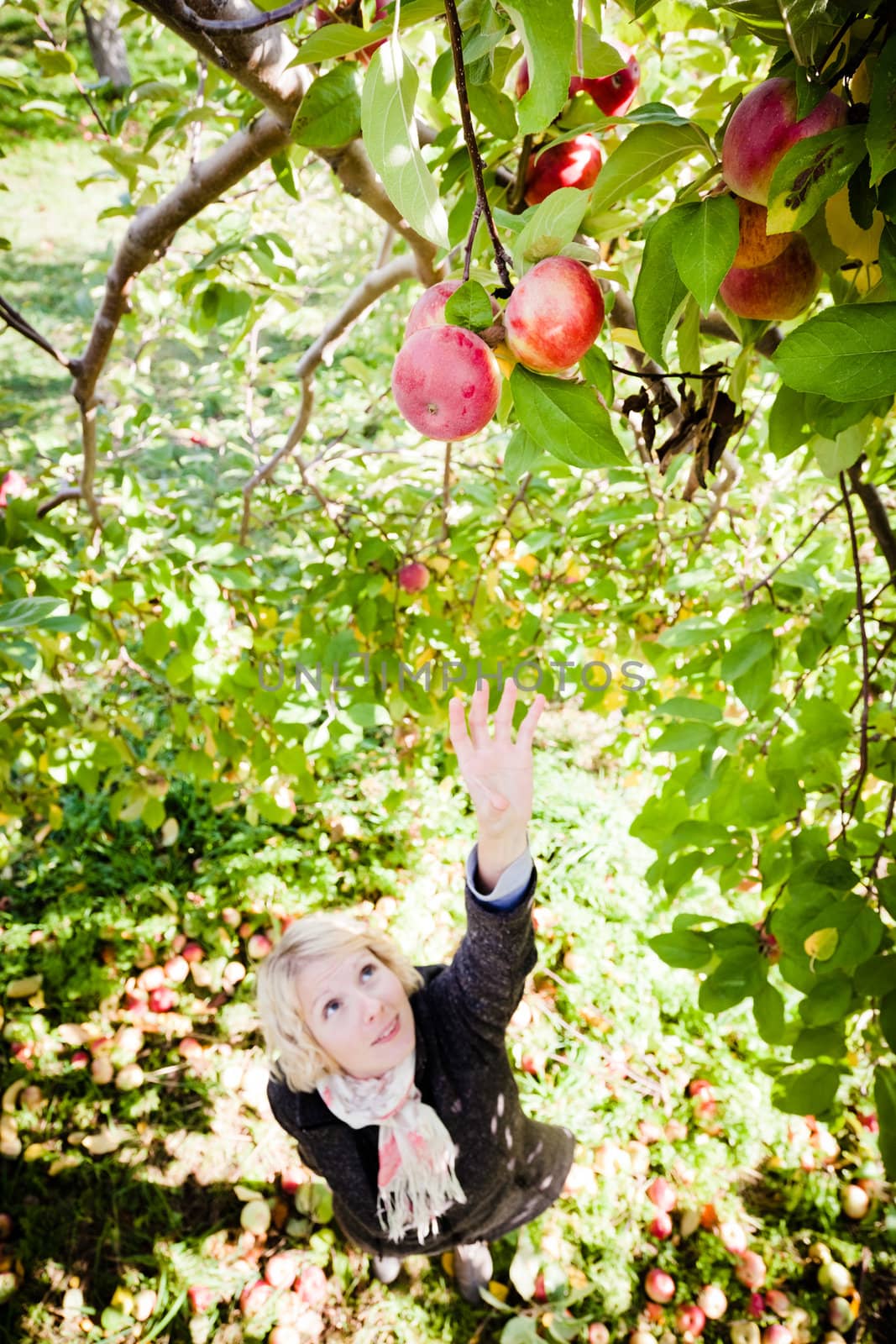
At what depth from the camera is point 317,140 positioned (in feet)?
2.24

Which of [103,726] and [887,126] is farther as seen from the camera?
[103,726]

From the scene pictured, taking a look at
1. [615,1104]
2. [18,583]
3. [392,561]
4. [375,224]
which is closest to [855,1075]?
[615,1104]

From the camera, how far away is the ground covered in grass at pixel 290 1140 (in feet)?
6.63

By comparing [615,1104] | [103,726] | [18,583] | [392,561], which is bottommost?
[615,1104]

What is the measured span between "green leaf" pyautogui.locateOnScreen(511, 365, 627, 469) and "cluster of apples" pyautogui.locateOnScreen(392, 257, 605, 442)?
0.4 inches

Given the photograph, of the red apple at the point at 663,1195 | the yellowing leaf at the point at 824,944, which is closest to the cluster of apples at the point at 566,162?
the yellowing leaf at the point at 824,944

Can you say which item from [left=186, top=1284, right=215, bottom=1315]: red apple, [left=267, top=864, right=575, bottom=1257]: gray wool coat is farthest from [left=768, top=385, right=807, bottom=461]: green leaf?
[left=186, top=1284, right=215, bottom=1315]: red apple

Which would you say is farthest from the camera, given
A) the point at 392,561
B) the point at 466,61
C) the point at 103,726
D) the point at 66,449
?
the point at 66,449

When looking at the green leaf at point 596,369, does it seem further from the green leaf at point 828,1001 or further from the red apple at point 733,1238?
the red apple at point 733,1238

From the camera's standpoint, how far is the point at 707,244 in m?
0.49

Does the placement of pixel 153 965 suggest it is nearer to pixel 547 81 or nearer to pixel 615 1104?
pixel 615 1104

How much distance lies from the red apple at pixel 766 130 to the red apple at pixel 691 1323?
2.35 m

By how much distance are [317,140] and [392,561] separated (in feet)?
3.67

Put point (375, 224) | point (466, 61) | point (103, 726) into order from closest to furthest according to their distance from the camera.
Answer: point (466, 61) → point (103, 726) → point (375, 224)
